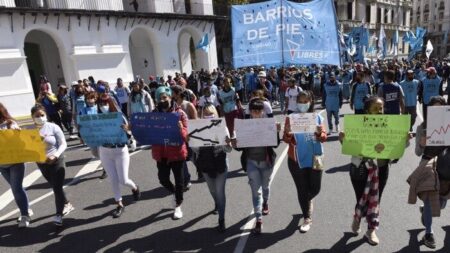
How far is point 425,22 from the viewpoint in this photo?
316ft

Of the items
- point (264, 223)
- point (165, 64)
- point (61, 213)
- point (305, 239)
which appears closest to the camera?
point (305, 239)

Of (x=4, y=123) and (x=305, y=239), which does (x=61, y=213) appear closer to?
(x=4, y=123)

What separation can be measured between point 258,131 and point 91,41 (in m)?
17.8

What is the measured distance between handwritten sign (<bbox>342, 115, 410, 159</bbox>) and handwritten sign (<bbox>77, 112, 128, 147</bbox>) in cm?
316

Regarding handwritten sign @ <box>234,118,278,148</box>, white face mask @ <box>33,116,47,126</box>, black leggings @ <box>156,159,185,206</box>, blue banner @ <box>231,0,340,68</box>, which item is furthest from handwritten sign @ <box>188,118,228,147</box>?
blue banner @ <box>231,0,340,68</box>

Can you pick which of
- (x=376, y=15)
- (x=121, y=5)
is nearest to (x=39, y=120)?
(x=121, y=5)

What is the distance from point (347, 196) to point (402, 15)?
231ft

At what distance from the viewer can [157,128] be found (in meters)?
5.07

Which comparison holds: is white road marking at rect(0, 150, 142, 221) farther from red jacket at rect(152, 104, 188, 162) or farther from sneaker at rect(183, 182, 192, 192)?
red jacket at rect(152, 104, 188, 162)

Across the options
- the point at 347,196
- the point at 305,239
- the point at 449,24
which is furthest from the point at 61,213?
the point at 449,24

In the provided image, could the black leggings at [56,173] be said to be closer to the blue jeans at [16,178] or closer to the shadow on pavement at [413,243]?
the blue jeans at [16,178]

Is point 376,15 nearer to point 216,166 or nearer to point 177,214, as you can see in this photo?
point 177,214

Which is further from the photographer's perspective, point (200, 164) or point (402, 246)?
point (200, 164)

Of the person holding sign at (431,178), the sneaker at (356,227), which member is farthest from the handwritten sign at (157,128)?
the person holding sign at (431,178)
